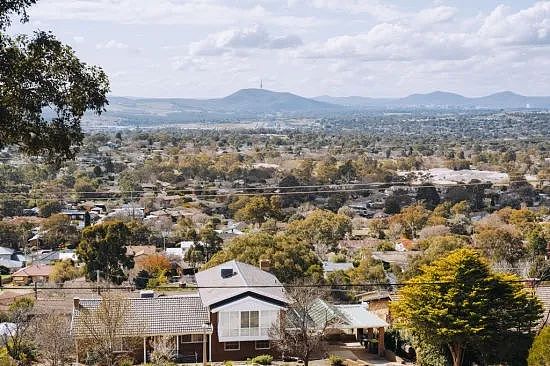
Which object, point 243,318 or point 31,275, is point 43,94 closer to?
point 243,318

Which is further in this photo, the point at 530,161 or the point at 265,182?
the point at 530,161

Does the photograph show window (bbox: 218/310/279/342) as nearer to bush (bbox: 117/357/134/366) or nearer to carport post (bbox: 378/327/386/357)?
bush (bbox: 117/357/134/366)

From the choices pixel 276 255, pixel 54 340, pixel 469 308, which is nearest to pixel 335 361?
pixel 469 308

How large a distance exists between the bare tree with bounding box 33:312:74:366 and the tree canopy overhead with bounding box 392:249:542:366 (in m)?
9.46

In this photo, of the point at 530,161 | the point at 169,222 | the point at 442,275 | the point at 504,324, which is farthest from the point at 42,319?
the point at 530,161

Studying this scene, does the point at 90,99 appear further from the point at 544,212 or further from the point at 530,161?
the point at 530,161

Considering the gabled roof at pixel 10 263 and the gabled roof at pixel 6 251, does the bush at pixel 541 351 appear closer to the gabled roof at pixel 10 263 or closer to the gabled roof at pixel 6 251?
the gabled roof at pixel 10 263

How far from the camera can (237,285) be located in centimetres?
2445

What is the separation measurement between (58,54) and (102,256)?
29.3 m

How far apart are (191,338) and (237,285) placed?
7.01ft

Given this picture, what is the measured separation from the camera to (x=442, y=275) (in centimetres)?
2216

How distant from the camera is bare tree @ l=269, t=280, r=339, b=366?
73.3 ft

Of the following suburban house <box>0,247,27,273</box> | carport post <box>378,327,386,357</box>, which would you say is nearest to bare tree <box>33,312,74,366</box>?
carport post <box>378,327,386,357</box>

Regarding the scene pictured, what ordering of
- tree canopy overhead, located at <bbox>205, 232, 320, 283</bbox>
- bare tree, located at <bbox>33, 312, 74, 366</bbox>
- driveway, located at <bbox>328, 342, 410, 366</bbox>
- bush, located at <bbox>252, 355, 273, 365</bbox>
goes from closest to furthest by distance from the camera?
bare tree, located at <bbox>33, 312, 74, 366</bbox>, bush, located at <bbox>252, 355, 273, 365</bbox>, driveway, located at <bbox>328, 342, 410, 366</bbox>, tree canopy overhead, located at <bbox>205, 232, 320, 283</bbox>
